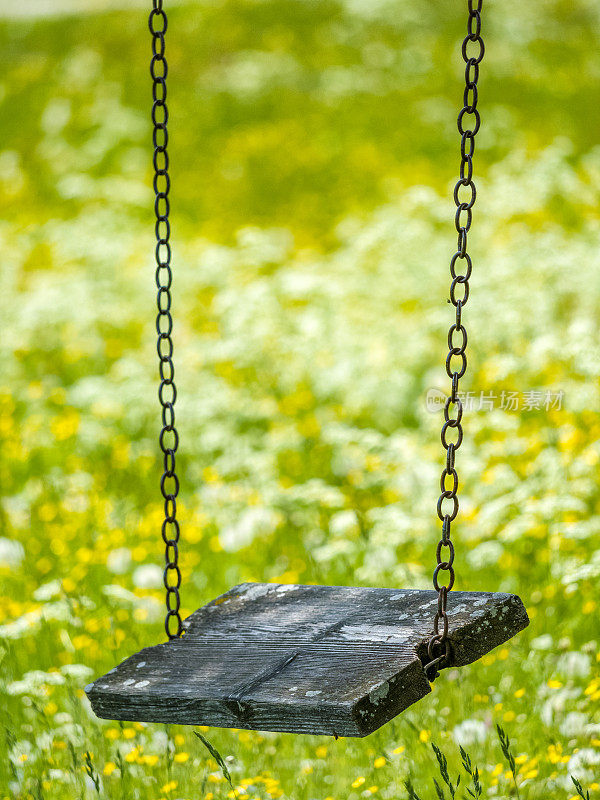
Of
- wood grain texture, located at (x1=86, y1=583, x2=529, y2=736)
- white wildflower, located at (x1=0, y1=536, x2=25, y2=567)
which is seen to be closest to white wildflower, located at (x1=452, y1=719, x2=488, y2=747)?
wood grain texture, located at (x1=86, y1=583, x2=529, y2=736)

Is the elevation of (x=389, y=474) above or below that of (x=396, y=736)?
above

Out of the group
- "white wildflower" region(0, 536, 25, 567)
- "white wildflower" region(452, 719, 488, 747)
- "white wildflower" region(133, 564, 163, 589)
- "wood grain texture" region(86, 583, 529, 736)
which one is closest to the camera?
"wood grain texture" region(86, 583, 529, 736)

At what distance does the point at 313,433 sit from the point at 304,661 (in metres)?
3.19

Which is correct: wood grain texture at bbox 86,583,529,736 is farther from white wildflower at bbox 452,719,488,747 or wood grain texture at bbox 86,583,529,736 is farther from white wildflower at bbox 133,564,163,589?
white wildflower at bbox 133,564,163,589

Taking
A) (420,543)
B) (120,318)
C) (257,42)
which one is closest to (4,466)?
(120,318)

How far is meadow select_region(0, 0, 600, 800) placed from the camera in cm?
274

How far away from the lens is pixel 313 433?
17.2ft

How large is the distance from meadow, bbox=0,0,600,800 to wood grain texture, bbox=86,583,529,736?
1.06 feet

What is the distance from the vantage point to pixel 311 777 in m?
2.62

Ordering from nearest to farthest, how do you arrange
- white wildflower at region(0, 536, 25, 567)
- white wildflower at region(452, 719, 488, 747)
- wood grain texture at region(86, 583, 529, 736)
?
1. wood grain texture at region(86, 583, 529, 736)
2. white wildflower at region(452, 719, 488, 747)
3. white wildflower at region(0, 536, 25, 567)

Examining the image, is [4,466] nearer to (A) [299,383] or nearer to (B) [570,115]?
(A) [299,383]

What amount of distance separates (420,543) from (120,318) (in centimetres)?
314

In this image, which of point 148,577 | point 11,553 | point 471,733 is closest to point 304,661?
point 471,733

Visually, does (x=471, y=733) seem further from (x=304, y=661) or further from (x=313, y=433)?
(x=313, y=433)
